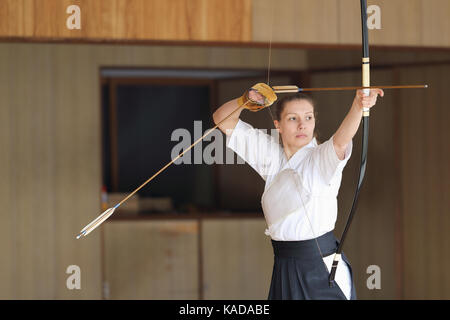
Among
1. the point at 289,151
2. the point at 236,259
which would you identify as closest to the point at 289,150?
the point at 289,151

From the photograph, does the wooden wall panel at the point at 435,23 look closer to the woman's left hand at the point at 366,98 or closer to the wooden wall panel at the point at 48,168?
the woman's left hand at the point at 366,98

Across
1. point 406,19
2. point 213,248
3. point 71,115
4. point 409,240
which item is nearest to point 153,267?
point 213,248

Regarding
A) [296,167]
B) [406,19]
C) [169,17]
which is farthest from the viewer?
[406,19]

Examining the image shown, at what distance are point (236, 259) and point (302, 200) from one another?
187cm

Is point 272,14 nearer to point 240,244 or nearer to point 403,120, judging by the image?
point 403,120

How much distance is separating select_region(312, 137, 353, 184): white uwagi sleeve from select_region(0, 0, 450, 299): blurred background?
127 cm

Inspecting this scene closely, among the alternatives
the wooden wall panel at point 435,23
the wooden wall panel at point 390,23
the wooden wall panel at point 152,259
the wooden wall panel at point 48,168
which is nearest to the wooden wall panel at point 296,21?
the wooden wall panel at point 390,23

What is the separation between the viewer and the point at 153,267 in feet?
11.6

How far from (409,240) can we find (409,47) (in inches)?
46.7

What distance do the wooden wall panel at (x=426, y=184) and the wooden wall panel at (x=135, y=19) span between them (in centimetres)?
127

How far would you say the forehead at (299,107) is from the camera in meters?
1.84

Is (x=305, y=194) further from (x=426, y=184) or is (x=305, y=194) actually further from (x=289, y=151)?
(x=426, y=184)

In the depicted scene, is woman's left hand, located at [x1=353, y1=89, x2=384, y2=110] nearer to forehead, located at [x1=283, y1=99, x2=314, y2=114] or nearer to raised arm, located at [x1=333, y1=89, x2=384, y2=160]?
raised arm, located at [x1=333, y1=89, x2=384, y2=160]

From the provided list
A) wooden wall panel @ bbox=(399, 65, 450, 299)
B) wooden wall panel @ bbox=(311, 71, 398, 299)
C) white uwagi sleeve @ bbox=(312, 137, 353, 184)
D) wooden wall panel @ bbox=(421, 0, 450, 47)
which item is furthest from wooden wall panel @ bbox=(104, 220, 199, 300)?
white uwagi sleeve @ bbox=(312, 137, 353, 184)
